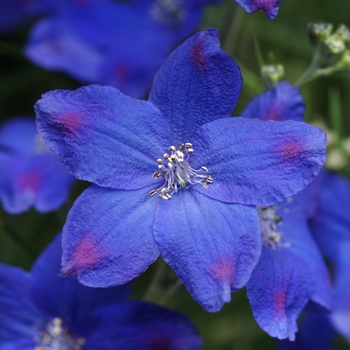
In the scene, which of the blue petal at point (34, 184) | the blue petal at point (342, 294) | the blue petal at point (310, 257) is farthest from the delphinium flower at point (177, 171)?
the blue petal at point (342, 294)

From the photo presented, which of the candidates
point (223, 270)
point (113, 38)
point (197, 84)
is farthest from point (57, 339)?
point (113, 38)

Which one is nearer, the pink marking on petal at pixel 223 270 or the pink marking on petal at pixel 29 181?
the pink marking on petal at pixel 223 270

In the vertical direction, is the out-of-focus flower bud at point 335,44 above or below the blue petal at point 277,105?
above

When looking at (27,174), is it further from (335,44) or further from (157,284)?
(335,44)

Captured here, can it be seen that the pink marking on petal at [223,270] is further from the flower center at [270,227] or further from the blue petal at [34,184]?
the blue petal at [34,184]

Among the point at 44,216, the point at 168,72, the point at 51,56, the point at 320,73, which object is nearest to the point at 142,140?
the point at 168,72

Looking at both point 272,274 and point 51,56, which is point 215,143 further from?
point 51,56

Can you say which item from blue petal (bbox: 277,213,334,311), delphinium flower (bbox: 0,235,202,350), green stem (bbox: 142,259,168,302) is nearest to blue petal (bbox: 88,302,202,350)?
delphinium flower (bbox: 0,235,202,350)
